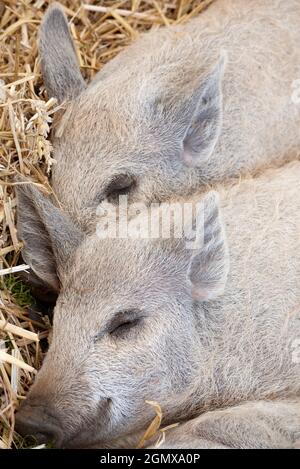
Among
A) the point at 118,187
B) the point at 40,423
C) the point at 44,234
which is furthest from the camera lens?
the point at 118,187

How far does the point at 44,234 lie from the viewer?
4.08m

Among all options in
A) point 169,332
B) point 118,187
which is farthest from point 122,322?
point 118,187

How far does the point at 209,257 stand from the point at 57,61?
1.47m

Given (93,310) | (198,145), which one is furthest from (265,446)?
(198,145)

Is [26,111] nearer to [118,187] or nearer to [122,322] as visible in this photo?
[118,187]

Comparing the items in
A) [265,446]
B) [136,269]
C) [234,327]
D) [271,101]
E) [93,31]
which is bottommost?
[265,446]

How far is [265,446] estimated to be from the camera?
3.57m

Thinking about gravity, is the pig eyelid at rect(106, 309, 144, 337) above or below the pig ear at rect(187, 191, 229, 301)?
below

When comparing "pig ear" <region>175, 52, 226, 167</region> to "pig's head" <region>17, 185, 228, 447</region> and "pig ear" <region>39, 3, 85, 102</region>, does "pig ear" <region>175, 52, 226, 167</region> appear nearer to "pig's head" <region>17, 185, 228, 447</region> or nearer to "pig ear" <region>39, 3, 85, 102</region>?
"pig ear" <region>39, 3, 85, 102</region>

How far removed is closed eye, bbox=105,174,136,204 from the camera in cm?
436

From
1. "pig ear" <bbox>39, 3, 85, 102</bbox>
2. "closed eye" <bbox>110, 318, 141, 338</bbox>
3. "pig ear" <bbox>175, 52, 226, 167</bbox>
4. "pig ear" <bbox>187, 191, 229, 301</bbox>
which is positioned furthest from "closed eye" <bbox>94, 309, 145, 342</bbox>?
"pig ear" <bbox>39, 3, 85, 102</bbox>

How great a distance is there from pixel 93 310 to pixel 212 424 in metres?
0.65

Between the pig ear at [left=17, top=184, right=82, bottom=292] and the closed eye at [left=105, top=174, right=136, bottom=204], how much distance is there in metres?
0.42

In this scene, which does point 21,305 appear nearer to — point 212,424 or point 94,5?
point 212,424
